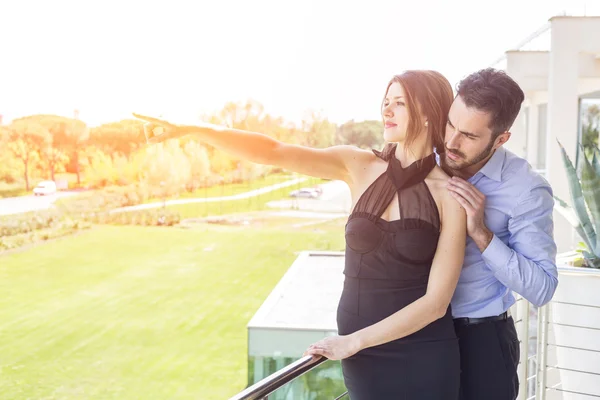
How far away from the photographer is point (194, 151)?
18.1 meters

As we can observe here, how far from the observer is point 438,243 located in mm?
1063

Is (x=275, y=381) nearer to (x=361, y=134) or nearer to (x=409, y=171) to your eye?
(x=409, y=171)

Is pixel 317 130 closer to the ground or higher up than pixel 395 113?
higher up

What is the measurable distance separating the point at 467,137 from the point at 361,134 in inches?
643

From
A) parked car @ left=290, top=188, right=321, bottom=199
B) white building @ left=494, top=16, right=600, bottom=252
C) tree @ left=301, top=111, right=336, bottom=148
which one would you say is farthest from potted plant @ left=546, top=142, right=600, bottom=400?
parked car @ left=290, top=188, right=321, bottom=199

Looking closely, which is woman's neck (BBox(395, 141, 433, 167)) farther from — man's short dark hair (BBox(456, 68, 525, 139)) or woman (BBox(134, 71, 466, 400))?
man's short dark hair (BBox(456, 68, 525, 139))

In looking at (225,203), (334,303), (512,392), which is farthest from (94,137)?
(512,392)

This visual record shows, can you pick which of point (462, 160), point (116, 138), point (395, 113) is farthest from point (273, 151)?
point (116, 138)

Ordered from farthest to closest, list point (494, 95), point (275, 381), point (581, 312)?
point (581, 312) → point (494, 95) → point (275, 381)

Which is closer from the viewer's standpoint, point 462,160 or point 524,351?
point 462,160

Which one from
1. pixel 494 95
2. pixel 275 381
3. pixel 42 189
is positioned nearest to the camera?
pixel 275 381

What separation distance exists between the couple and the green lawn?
17073 millimetres

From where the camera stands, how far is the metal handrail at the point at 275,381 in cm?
91

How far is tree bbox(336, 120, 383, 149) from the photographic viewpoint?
16469 millimetres
